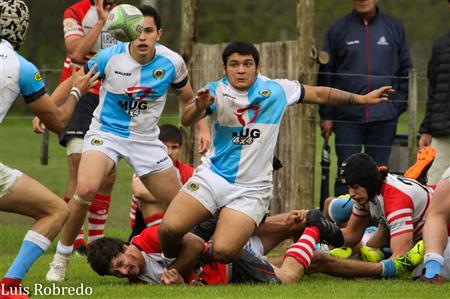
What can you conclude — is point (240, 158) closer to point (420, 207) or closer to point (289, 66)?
point (420, 207)

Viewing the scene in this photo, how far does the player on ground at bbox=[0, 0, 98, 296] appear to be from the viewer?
8109 millimetres

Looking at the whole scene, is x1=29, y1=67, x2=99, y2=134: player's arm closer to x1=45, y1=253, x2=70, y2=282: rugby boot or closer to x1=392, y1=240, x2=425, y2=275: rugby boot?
x1=45, y1=253, x2=70, y2=282: rugby boot

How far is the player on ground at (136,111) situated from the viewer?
10133 millimetres

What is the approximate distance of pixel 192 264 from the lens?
934 centimetres

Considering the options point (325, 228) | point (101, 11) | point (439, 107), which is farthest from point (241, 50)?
point (439, 107)

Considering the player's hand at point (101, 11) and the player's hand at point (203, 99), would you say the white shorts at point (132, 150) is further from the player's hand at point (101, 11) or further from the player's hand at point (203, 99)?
the player's hand at point (101, 11)

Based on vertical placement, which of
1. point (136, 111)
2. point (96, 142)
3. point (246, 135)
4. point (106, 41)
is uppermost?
point (106, 41)

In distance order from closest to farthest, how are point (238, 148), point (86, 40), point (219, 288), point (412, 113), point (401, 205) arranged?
point (219, 288)
point (238, 148)
point (401, 205)
point (86, 40)
point (412, 113)

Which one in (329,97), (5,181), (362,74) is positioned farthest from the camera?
(362,74)

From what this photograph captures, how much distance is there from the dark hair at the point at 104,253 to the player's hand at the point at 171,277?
1.28 ft

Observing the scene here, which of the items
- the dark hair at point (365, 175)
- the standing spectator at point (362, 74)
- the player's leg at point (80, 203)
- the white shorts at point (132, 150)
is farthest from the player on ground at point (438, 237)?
the standing spectator at point (362, 74)

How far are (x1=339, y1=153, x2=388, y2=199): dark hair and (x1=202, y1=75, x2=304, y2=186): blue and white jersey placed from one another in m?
0.68

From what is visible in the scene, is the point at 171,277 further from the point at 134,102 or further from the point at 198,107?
the point at 134,102

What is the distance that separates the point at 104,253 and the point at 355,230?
7.81ft
